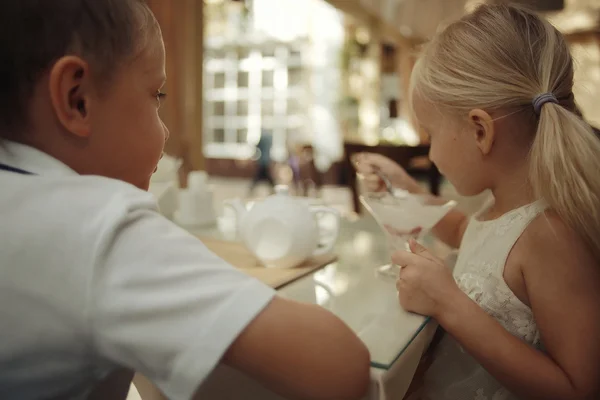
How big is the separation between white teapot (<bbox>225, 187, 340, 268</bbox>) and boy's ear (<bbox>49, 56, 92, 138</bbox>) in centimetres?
45

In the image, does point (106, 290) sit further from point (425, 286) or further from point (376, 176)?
point (376, 176)

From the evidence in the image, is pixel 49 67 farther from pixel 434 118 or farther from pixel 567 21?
pixel 567 21

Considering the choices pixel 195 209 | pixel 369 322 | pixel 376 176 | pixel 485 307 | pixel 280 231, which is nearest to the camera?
pixel 369 322

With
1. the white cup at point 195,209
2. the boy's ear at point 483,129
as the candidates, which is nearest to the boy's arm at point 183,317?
the boy's ear at point 483,129

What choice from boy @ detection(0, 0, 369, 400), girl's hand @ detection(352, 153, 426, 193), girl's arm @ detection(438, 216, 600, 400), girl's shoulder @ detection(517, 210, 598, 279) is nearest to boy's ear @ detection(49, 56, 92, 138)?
boy @ detection(0, 0, 369, 400)

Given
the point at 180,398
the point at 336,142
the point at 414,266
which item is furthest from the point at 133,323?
the point at 336,142

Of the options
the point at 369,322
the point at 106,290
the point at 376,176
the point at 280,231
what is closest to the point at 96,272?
the point at 106,290

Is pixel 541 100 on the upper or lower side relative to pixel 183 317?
upper

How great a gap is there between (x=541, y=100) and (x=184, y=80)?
225cm

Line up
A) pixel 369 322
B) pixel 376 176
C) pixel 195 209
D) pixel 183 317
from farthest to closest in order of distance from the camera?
pixel 195 209
pixel 376 176
pixel 369 322
pixel 183 317

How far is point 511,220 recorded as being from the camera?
0.78 m

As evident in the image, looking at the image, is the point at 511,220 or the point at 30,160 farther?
the point at 511,220

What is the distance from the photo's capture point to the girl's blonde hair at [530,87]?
67 cm

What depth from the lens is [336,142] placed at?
8.38 m
